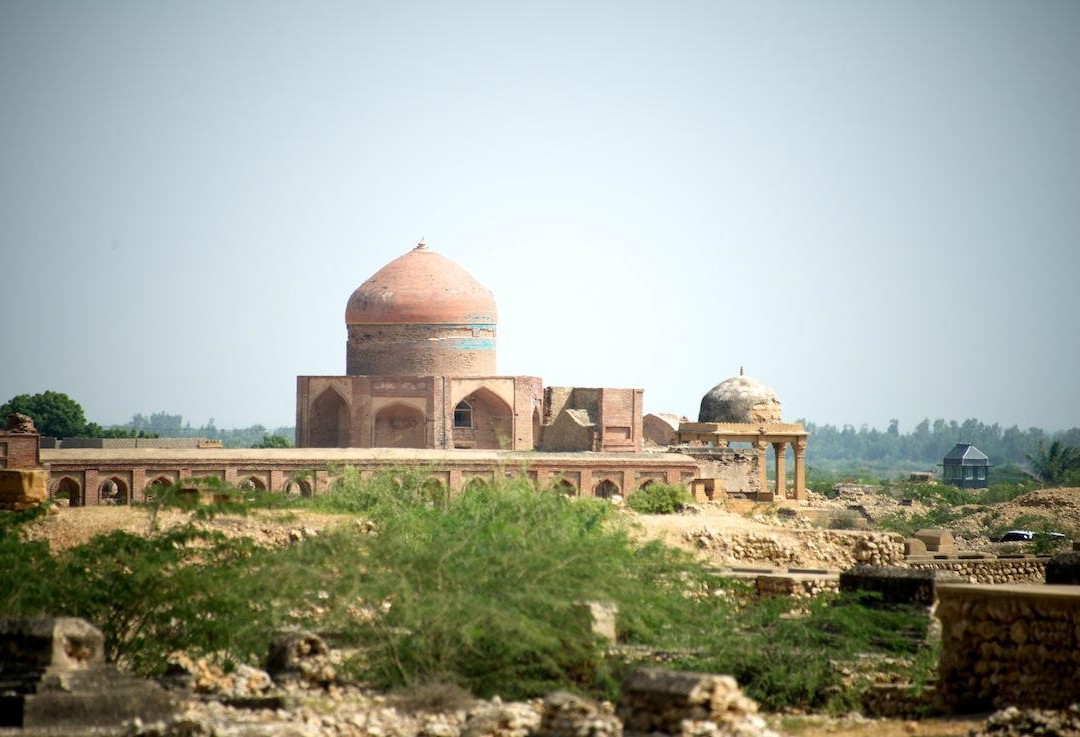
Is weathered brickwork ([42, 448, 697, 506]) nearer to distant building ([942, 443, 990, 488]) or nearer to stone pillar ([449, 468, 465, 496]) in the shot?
stone pillar ([449, 468, 465, 496])

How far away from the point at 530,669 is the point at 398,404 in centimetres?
2803

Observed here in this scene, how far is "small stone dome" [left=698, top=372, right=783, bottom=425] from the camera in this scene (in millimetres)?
40031

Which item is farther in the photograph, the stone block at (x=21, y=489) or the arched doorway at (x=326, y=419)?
the arched doorway at (x=326, y=419)

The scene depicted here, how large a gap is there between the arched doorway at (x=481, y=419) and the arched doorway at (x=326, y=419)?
269 cm

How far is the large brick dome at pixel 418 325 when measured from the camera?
3981 cm

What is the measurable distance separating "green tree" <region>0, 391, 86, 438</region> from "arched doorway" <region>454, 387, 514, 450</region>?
1660cm

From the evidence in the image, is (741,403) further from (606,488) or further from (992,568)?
(992,568)

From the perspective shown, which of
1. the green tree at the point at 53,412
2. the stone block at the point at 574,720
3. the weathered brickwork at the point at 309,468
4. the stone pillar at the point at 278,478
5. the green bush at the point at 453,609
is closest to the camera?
the stone block at the point at 574,720

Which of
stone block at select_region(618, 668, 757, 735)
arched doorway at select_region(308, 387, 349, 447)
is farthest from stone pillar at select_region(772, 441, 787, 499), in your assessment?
stone block at select_region(618, 668, 757, 735)

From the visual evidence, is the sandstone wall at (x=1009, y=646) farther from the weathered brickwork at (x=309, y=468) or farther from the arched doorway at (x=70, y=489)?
the arched doorway at (x=70, y=489)

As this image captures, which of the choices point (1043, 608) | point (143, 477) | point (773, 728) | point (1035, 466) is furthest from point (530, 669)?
point (1035, 466)

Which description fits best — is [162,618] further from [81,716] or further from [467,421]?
[467,421]

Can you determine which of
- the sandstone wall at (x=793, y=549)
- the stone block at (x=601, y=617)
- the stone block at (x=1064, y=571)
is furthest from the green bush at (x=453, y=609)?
the sandstone wall at (x=793, y=549)

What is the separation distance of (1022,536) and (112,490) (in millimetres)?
16402
